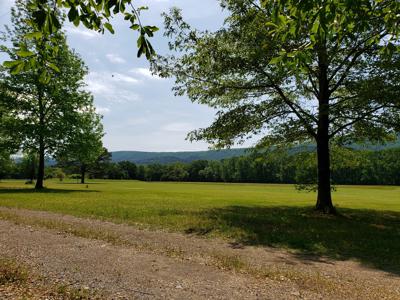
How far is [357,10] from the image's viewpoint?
633 cm

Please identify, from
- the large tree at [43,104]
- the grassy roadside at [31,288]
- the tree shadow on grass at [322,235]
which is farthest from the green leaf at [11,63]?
the large tree at [43,104]

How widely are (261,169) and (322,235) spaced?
125 m

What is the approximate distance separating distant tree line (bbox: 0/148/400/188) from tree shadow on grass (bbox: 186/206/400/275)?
14.4 feet

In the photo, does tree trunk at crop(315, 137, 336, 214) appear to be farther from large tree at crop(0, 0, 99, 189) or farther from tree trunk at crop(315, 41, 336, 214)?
large tree at crop(0, 0, 99, 189)

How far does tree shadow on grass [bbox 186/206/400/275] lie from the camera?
465 inches

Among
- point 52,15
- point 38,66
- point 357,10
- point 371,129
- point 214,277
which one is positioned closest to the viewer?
point 52,15

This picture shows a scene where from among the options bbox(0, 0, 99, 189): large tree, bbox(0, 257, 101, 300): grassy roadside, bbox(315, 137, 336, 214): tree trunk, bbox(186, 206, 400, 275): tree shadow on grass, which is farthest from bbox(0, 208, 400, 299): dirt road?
bbox(0, 0, 99, 189): large tree

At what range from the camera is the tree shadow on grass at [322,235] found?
11.8 m

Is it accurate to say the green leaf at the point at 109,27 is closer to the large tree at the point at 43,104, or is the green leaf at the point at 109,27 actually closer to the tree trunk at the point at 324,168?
the tree trunk at the point at 324,168

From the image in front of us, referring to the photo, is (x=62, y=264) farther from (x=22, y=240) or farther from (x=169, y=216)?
(x=169, y=216)

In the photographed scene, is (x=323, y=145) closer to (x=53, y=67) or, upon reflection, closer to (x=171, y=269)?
(x=171, y=269)

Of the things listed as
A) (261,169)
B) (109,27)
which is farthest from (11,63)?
(261,169)

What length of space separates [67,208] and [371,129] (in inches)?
657

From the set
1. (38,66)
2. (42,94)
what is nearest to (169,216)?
(38,66)
